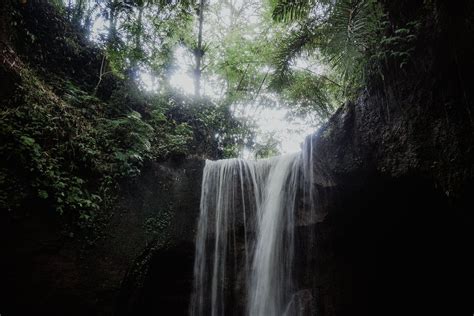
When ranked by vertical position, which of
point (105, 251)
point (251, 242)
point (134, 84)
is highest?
point (134, 84)

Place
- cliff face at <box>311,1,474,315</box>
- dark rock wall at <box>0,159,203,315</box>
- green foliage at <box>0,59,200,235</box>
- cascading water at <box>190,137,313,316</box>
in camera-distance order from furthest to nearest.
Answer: cascading water at <box>190,137,313,316</box>, green foliage at <box>0,59,200,235</box>, dark rock wall at <box>0,159,203,315</box>, cliff face at <box>311,1,474,315</box>

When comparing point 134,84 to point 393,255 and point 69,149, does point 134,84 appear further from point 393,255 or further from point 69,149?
point 393,255

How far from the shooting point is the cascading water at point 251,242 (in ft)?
20.6

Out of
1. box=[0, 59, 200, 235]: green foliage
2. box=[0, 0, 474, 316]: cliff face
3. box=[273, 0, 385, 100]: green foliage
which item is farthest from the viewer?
box=[0, 59, 200, 235]: green foliage

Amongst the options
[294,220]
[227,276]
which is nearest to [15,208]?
[227,276]

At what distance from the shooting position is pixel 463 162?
388cm

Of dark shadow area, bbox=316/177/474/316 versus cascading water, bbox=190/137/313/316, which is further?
cascading water, bbox=190/137/313/316

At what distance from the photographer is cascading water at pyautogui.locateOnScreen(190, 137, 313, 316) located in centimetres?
628

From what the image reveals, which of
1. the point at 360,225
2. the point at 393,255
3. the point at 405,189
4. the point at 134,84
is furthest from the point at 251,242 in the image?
the point at 134,84

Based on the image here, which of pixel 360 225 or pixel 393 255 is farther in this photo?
pixel 360 225

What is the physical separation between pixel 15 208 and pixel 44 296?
59.1 inches

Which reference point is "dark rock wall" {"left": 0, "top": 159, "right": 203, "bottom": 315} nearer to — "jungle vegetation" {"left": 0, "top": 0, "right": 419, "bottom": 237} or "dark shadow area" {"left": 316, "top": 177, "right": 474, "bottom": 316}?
"jungle vegetation" {"left": 0, "top": 0, "right": 419, "bottom": 237}

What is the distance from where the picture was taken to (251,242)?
668 cm

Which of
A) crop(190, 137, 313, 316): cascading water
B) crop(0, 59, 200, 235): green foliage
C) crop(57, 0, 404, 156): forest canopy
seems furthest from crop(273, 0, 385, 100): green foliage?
crop(0, 59, 200, 235): green foliage
